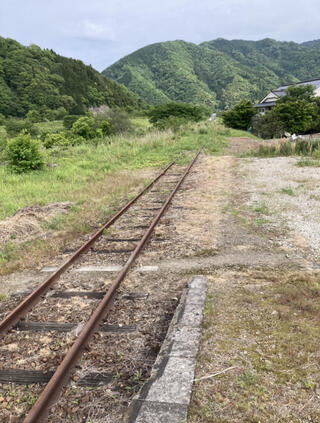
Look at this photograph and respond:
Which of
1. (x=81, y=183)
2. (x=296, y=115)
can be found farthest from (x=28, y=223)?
(x=296, y=115)

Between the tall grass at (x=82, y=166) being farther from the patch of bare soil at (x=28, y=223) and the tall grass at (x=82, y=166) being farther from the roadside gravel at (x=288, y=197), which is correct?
the roadside gravel at (x=288, y=197)

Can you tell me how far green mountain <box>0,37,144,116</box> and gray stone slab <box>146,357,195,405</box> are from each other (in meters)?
112

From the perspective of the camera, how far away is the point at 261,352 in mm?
3061

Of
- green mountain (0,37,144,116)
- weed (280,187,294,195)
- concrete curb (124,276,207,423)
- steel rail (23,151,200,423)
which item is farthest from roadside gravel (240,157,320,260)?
green mountain (0,37,144,116)

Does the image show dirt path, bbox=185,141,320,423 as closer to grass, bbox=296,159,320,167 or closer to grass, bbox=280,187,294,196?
grass, bbox=280,187,294,196

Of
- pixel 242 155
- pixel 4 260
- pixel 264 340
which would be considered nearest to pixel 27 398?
pixel 264 340

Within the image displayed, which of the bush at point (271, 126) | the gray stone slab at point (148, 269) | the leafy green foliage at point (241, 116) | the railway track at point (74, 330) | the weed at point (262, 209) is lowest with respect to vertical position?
the railway track at point (74, 330)

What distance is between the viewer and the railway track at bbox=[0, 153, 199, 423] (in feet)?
9.50

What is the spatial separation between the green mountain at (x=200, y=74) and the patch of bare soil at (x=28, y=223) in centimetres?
11910

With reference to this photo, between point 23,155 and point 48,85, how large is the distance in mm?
115658

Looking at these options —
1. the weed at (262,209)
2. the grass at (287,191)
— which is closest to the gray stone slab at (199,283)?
the weed at (262,209)

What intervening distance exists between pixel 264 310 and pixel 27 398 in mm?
2552

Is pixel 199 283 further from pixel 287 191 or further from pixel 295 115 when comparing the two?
pixel 295 115

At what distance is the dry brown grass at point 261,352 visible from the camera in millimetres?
2451
